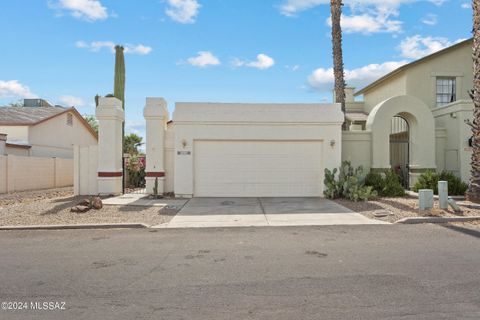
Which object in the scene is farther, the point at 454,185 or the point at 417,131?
the point at 417,131

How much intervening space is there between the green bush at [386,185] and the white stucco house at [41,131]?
1835 centimetres

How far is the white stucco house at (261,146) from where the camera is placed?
1545 cm

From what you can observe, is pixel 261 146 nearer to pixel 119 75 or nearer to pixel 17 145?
pixel 119 75

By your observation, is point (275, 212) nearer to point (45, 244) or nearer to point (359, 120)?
point (45, 244)

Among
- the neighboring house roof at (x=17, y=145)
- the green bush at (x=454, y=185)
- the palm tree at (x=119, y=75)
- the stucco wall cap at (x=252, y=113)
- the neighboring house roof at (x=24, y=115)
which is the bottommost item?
the green bush at (x=454, y=185)

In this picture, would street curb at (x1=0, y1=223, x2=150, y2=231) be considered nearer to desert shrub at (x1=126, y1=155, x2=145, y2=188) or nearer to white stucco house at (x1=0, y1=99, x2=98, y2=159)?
desert shrub at (x1=126, y1=155, x2=145, y2=188)

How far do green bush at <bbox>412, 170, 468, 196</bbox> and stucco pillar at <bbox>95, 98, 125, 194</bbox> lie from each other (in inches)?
490

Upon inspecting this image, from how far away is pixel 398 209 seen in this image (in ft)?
38.8

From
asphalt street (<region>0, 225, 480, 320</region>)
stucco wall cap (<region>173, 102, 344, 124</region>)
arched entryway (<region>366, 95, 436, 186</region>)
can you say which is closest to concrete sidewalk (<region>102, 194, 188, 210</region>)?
stucco wall cap (<region>173, 102, 344, 124</region>)

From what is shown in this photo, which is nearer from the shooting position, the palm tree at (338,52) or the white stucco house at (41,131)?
the palm tree at (338,52)

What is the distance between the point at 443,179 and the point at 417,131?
2279mm

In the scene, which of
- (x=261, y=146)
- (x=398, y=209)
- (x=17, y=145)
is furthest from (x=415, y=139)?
(x=17, y=145)

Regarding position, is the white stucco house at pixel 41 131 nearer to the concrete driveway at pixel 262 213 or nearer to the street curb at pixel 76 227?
the street curb at pixel 76 227

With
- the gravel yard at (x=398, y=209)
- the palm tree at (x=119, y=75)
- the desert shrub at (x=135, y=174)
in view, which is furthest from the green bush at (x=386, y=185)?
the palm tree at (x=119, y=75)
